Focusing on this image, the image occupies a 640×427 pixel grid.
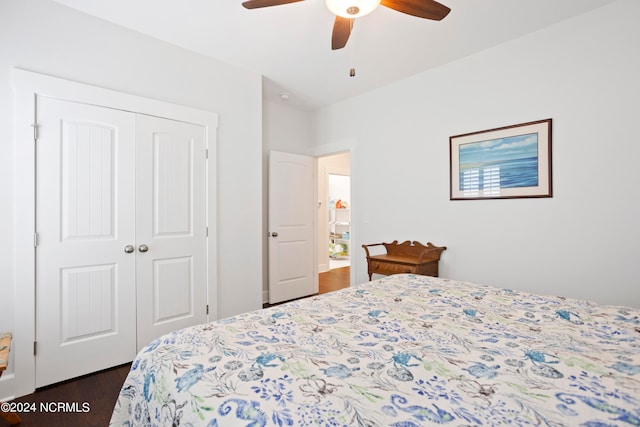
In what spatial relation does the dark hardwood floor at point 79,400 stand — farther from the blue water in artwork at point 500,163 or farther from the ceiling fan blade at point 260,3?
the blue water in artwork at point 500,163

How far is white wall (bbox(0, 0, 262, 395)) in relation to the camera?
200cm

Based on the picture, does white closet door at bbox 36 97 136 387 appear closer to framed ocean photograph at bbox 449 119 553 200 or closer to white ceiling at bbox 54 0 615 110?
white ceiling at bbox 54 0 615 110

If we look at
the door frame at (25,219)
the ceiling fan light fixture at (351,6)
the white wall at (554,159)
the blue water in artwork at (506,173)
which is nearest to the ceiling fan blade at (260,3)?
the ceiling fan light fixture at (351,6)

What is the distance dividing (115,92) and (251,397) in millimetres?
2535

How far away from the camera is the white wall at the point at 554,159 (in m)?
2.16

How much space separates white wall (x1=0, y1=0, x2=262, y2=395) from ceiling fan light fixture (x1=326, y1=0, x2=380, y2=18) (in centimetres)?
166

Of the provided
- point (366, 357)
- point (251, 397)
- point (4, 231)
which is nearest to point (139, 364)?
point (251, 397)

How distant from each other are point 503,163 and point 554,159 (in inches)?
14.3

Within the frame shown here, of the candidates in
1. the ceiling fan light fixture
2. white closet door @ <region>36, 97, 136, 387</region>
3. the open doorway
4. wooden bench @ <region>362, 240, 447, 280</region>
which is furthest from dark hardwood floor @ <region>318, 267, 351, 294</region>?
the ceiling fan light fixture

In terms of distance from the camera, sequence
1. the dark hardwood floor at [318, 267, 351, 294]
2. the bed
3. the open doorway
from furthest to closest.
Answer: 1. the open doorway
2. the dark hardwood floor at [318, 267, 351, 294]
3. the bed

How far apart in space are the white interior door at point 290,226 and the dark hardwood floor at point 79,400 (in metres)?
1.98

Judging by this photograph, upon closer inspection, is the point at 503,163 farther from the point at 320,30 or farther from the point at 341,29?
the point at 320,30

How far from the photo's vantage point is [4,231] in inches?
78.2

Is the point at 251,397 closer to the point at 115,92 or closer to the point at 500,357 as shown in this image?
the point at 500,357
